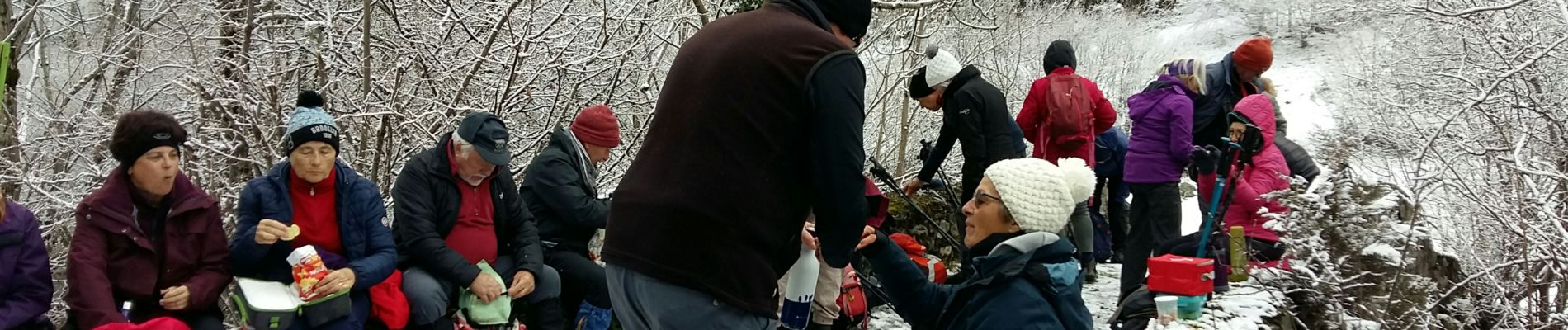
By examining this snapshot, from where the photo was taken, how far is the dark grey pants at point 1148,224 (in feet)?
18.5

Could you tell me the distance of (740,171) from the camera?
233 centimetres

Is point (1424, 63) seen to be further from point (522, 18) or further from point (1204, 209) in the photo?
point (522, 18)

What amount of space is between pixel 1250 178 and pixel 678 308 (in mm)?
4131

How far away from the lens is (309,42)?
6.34m

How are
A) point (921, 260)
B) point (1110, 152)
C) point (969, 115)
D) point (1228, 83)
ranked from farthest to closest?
point (1110, 152), point (1228, 83), point (969, 115), point (921, 260)

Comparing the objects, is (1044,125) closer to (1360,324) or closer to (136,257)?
(1360,324)

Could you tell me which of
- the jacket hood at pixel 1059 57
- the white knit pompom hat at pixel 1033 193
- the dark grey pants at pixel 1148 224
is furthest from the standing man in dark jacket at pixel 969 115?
the white knit pompom hat at pixel 1033 193

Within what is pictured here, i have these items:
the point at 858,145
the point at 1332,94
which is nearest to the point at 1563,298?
the point at 858,145

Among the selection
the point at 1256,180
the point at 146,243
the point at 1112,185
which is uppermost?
the point at 146,243

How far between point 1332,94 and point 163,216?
903 inches

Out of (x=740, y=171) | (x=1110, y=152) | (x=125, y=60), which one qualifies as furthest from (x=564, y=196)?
(x=125, y=60)

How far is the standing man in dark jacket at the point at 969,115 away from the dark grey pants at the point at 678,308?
3122 mm

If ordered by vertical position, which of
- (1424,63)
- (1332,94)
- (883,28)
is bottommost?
(1332,94)

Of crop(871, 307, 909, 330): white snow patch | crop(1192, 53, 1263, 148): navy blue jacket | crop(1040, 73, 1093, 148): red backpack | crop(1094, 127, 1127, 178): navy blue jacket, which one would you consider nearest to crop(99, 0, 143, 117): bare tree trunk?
crop(871, 307, 909, 330): white snow patch
